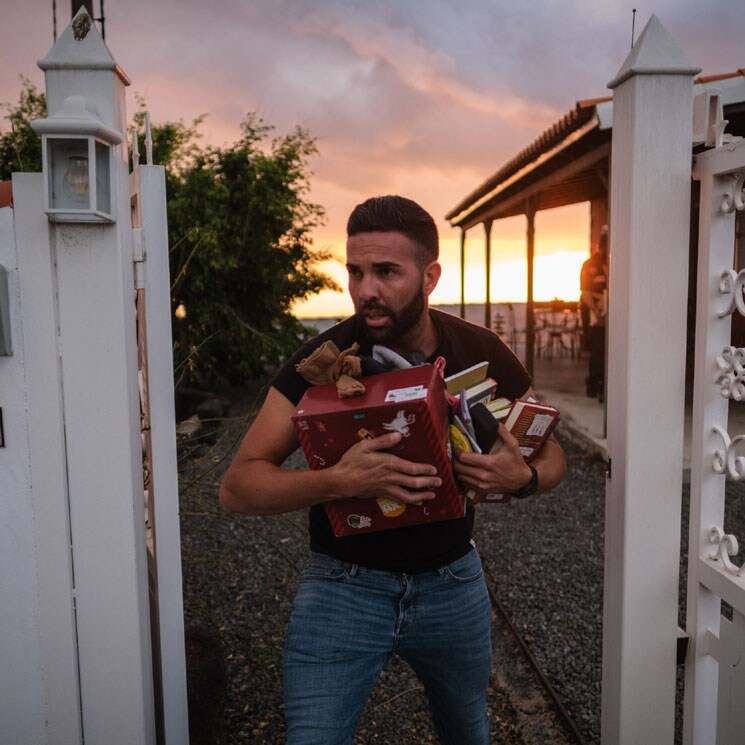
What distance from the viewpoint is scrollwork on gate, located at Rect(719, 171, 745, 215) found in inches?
65.1

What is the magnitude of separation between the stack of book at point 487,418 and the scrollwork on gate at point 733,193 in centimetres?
65

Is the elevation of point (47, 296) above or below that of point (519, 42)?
below

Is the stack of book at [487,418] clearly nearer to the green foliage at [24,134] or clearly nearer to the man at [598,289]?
the green foliage at [24,134]

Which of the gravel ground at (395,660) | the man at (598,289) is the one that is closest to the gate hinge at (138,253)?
the gravel ground at (395,660)

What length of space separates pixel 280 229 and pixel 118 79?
26.7 feet

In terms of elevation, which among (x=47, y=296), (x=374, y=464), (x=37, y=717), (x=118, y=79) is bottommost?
(x=37, y=717)

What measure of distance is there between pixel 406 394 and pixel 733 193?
95 centimetres

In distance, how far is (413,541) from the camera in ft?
6.16

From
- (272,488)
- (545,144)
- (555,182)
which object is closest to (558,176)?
(555,182)

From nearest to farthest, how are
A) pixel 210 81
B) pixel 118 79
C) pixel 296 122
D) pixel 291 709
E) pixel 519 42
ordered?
pixel 291 709 < pixel 118 79 < pixel 519 42 < pixel 210 81 < pixel 296 122

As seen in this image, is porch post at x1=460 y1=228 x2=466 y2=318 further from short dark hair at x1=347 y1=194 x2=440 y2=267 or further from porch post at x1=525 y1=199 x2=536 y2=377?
short dark hair at x1=347 y1=194 x2=440 y2=267

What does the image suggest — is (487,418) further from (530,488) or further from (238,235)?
(238,235)

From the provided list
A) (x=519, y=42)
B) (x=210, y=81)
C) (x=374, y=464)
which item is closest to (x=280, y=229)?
(x=210, y=81)

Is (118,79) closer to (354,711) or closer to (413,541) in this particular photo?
(413,541)
